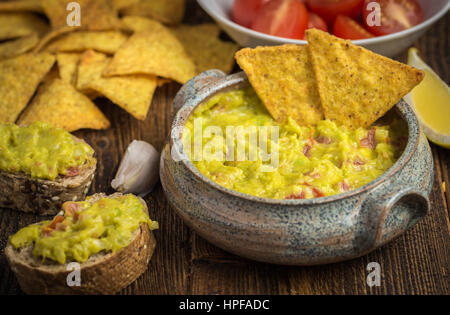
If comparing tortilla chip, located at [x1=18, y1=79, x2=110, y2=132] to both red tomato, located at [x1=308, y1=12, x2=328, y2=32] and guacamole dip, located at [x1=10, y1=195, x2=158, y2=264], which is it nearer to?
guacamole dip, located at [x1=10, y1=195, x2=158, y2=264]

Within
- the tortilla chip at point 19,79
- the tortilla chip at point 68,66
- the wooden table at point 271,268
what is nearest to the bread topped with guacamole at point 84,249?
the wooden table at point 271,268

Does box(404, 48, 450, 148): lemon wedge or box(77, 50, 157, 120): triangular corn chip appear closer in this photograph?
box(404, 48, 450, 148): lemon wedge

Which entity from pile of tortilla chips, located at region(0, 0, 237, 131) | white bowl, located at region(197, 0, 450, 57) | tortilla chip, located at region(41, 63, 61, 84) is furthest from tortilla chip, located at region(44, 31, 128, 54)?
white bowl, located at region(197, 0, 450, 57)

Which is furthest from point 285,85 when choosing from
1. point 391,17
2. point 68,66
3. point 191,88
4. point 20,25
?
point 20,25

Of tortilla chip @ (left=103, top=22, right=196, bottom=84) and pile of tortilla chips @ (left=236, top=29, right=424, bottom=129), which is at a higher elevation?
pile of tortilla chips @ (left=236, top=29, right=424, bottom=129)

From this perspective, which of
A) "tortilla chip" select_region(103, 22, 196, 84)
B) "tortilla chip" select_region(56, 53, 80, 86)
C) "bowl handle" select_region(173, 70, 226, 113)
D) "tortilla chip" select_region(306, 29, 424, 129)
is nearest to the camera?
"tortilla chip" select_region(306, 29, 424, 129)

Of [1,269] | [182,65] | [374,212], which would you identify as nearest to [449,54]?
Answer: [182,65]

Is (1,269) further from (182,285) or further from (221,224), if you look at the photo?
(221,224)
